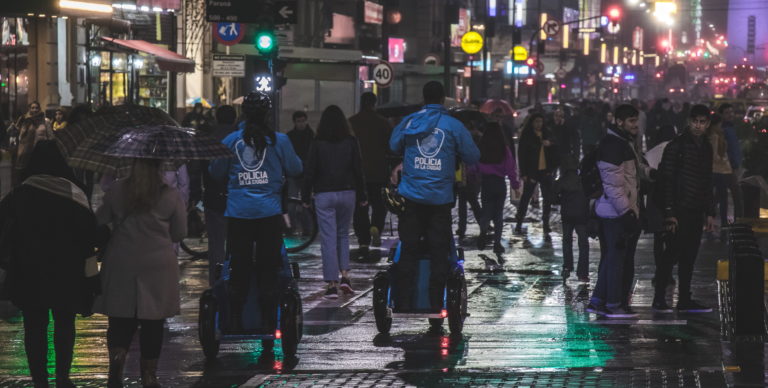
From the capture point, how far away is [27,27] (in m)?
29.9

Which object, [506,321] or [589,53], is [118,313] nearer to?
[506,321]

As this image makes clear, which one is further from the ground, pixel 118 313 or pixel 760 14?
pixel 760 14

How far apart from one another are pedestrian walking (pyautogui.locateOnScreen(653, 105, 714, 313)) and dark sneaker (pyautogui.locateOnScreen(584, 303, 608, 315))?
58 cm

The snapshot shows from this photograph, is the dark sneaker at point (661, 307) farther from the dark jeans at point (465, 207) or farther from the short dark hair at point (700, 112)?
the dark jeans at point (465, 207)

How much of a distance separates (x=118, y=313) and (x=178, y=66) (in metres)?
26.1

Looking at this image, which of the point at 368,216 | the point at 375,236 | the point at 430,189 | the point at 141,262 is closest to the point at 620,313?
the point at 430,189

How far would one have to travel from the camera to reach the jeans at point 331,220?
13.1m

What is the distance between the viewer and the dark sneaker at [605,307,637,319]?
11.7 m

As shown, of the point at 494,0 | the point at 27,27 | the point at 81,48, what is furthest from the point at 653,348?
the point at 494,0

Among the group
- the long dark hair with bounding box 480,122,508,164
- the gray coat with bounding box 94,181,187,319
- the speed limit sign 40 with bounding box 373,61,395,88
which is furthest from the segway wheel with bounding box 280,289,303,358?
the speed limit sign 40 with bounding box 373,61,395,88

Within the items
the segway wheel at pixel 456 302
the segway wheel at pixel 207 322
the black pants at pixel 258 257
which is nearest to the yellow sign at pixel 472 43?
the segway wheel at pixel 456 302

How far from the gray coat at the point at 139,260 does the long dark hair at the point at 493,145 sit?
32.8ft

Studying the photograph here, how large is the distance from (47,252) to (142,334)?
76cm

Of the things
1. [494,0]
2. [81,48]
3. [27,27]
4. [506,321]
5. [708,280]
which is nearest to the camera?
[506,321]
